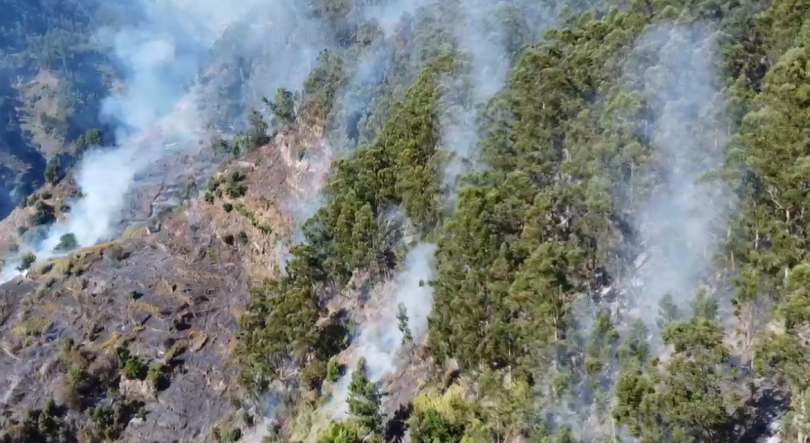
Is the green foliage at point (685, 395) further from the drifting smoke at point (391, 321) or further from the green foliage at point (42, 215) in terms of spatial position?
the green foliage at point (42, 215)

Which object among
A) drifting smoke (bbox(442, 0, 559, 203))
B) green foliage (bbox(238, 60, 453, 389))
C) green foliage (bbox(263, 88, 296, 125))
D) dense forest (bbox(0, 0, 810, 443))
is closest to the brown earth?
green foliage (bbox(263, 88, 296, 125))

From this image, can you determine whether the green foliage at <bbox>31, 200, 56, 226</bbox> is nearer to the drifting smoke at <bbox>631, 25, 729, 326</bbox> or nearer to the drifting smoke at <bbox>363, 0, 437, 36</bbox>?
the drifting smoke at <bbox>363, 0, 437, 36</bbox>

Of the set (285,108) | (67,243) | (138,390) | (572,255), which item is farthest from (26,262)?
(572,255)

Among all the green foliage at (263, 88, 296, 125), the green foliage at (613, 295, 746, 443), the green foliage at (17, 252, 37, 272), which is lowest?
the green foliage at (613, 295, 746, 443)

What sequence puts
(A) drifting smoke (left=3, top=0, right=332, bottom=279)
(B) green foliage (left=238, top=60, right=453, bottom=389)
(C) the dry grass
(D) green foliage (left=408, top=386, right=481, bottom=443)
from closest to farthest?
(D) green foliage (left=408, top=386, right=481, bottom=443) → (B) green foliage (left=238, top=60, right=453, bottom=389) → (C) the dry grass → (A) drifting smoke (left=3, top=0, right=332, bottom=279)

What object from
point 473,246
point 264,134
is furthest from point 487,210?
point 264,134

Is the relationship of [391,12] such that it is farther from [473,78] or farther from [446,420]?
[446,420]
